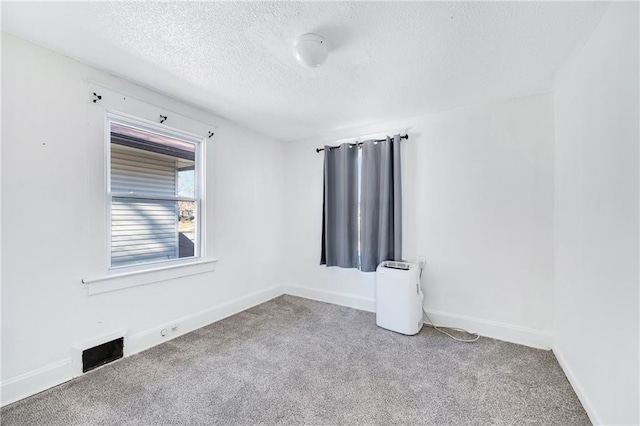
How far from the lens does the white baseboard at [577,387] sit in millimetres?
1477

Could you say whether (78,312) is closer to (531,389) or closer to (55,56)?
(55,56)

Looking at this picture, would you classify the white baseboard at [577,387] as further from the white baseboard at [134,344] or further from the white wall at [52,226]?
the white wall at [52,226]

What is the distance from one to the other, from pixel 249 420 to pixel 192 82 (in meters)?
2.52

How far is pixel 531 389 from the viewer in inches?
70.6

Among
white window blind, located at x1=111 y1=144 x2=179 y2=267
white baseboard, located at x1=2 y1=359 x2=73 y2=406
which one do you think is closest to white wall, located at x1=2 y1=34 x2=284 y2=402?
white baseboard, located at x1=2 y1=359 x2=73 y2=406

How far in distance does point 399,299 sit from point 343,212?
1264 mm

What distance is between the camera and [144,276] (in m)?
2.36

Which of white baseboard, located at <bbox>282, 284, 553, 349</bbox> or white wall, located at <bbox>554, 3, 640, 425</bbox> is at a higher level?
white wall, located at <bbox>554, 3, 640, 425</bbox>

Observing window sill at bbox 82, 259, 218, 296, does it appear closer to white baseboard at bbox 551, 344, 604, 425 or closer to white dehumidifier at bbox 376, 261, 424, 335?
white dehumidifier at bbox 376, 261, 424, 335

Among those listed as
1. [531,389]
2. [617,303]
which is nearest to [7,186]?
[617,303]

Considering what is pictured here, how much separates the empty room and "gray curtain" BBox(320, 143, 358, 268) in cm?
4

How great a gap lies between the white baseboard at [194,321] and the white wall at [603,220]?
10.1ft

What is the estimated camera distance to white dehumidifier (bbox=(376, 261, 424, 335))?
261 cm

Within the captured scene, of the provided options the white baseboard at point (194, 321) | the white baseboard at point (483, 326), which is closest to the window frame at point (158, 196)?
the white baseboard at point (194, 321)
